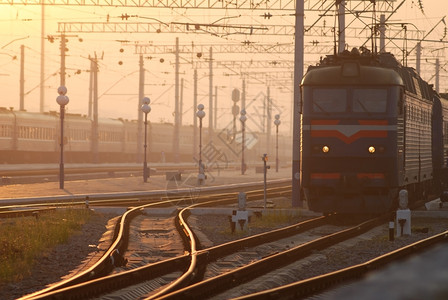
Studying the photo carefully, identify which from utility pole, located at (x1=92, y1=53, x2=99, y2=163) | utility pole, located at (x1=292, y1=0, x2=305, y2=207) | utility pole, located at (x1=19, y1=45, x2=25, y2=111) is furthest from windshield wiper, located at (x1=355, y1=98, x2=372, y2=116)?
utility pole, located at (x1=19, y1=45, x2=25, y2=111)

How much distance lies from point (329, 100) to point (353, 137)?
1127 millimetres

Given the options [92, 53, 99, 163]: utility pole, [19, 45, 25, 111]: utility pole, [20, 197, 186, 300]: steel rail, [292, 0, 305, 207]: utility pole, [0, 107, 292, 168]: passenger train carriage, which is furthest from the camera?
[19, 45, 25, 111]: utility pole

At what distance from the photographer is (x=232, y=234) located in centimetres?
1698

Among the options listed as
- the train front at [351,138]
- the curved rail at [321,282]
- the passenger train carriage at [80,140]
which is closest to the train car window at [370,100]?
the train front at [351,138]

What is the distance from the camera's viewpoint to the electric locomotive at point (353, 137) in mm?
18266

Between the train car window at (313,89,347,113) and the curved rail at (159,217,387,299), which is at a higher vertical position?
the train car window at (313,89,347,113)

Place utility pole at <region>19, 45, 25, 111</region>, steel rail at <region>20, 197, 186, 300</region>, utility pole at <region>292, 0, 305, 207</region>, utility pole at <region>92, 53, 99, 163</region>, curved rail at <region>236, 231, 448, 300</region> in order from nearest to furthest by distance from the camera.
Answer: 1. curved rail at <region>236, 231, 448, 300</region>
2. steel rail at <region>20, 197, 186, 300</region>
3. utility pole at <region>292, 0, 305, 207</region>
4. utility pole at <region>92, 53, 99, 163</region>
5. utility pole at <region>19, 45, 25, 111</region>

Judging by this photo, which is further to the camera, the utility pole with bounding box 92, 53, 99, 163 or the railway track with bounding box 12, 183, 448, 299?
the utility pole with bounding box 92, 53, 99, 163

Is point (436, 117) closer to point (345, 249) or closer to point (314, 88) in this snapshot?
point (314, 88)

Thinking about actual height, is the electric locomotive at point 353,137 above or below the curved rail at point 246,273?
above

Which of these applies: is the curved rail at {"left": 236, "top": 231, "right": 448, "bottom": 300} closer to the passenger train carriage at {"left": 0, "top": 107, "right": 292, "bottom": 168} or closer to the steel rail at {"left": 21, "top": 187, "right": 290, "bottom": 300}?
the steel rail at {"left": 21, "top": 187, "right": 290, "bottom": 300}

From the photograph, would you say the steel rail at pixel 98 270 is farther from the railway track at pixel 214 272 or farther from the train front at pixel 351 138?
the train front at pixel 351 138

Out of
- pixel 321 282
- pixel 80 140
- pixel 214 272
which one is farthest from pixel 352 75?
pixel 80 140

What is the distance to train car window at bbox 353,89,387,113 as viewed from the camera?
18.7 metres
